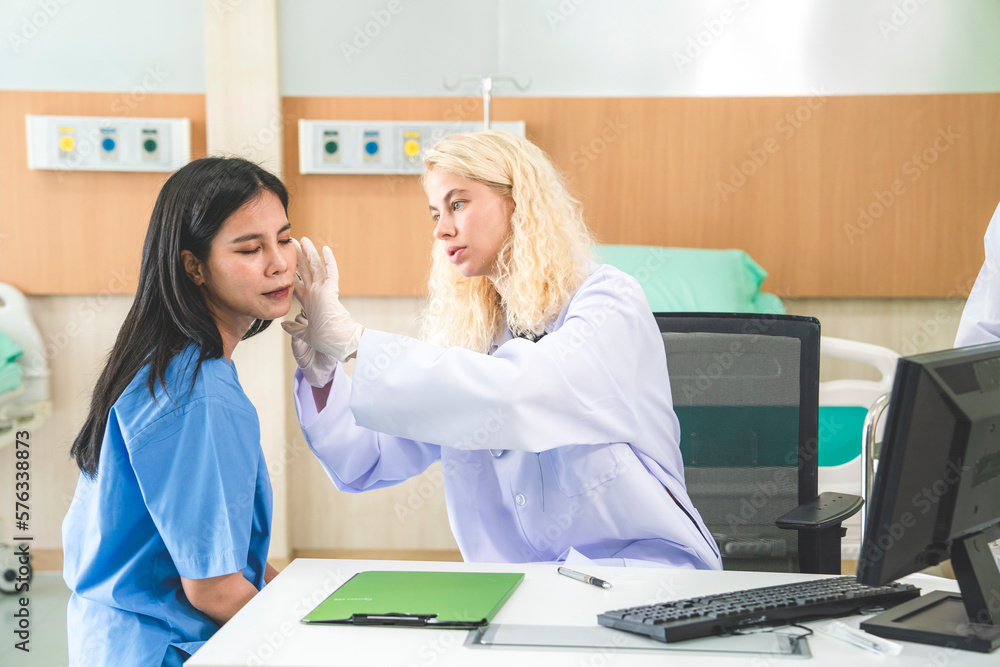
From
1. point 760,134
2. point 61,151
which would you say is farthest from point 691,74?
point 61,151

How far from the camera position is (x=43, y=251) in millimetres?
2891

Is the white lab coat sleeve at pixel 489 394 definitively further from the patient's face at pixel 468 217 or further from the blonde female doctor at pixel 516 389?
the patient's face at pixel 468 217

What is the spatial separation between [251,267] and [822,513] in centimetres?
105

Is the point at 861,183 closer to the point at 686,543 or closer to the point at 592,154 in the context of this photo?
the point at 592,154

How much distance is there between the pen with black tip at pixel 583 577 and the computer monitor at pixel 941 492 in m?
0.31

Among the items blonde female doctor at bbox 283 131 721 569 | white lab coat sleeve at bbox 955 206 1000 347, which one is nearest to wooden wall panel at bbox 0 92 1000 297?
white lab coat sleeve at bbox 955 206 1000 347
